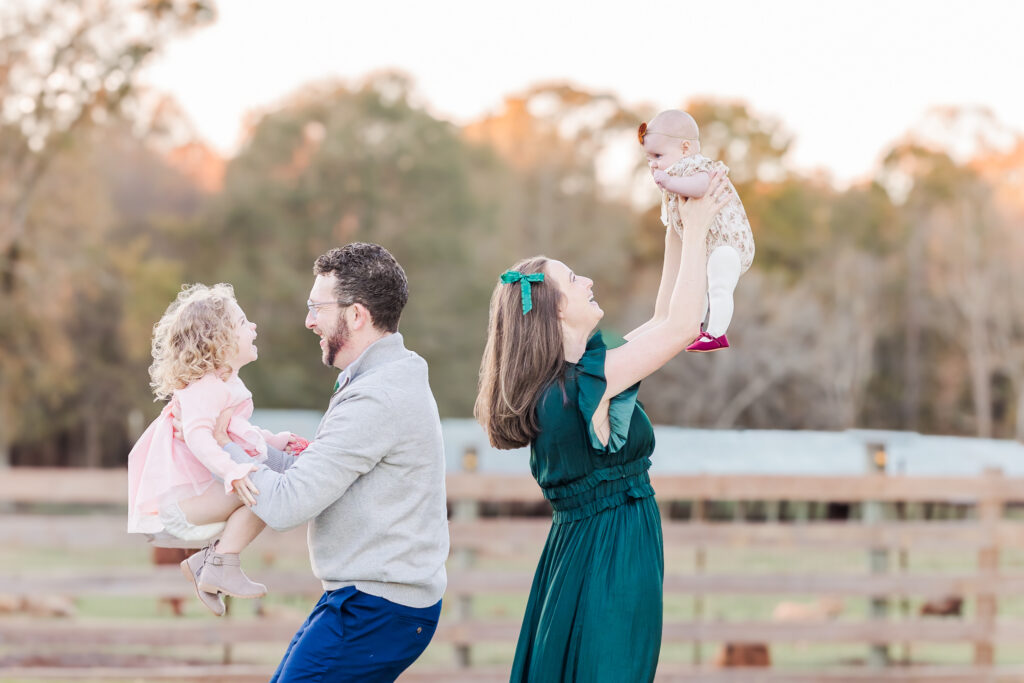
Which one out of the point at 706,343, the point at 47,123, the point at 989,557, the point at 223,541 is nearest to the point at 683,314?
the point at 706,343

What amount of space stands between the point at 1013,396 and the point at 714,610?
3286 cm

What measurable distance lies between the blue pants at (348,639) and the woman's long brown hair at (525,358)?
518mm

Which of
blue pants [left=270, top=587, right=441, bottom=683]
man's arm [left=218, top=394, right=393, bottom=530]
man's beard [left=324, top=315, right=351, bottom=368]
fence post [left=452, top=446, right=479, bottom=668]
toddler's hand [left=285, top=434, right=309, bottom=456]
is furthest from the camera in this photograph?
fence post [left=452, top=446, right=479, bottom=668]

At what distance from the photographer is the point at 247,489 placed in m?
2.59

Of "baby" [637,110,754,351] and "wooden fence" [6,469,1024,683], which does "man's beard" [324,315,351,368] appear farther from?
"wooden fence" [6,469,1024,683]

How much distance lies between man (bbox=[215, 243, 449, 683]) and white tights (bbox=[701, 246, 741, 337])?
2.29ft

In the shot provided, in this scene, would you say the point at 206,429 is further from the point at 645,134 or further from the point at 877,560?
the point at 877,560

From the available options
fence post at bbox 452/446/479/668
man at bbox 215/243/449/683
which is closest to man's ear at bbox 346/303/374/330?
man at bbox 215/243/449/683

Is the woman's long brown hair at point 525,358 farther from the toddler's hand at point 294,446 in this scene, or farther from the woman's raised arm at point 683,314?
the toddler's hand at point 294,446

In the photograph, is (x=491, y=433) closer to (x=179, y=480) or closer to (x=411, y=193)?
(x=179, y=480)

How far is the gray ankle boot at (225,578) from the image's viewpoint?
2.65 metres

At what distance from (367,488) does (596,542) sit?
23.7 inches

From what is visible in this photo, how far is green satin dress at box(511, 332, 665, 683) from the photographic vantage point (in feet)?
9.32

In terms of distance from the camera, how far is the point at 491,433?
2.99 m
